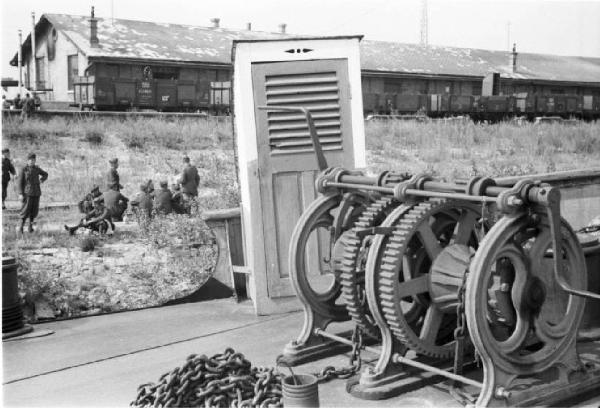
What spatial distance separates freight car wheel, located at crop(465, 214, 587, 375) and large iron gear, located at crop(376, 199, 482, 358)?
1.42 ft

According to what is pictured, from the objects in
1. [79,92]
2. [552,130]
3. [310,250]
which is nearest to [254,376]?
[310,250]

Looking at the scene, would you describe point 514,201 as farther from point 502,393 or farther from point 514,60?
point 514,60

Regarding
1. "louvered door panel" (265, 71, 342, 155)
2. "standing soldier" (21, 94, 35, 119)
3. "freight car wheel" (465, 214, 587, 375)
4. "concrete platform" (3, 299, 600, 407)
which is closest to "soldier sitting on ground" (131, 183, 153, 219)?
"concrete platform" (3, 299, 600, 407)

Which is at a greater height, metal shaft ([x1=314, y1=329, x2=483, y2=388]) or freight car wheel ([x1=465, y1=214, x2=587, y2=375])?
freight car wheel ([x1=465, y1=214, x2=587, y2=375])

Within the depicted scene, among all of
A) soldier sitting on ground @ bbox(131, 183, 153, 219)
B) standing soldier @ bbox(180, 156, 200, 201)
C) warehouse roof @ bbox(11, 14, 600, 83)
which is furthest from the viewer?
warehouse roof @ bbox(11, 14, 600, 83)

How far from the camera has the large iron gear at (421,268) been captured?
478 centimetres

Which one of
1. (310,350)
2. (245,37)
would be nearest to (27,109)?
(245,37)

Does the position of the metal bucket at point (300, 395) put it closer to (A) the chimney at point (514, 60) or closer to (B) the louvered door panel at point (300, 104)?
(B) the louvered door panel at point (300, 104)

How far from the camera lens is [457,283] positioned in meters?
4.85

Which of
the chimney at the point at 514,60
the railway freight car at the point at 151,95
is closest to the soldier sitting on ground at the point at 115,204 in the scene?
the railway freight car at the point at 151,95

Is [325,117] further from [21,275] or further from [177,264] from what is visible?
[177,264]

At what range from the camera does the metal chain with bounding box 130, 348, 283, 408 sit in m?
4.47

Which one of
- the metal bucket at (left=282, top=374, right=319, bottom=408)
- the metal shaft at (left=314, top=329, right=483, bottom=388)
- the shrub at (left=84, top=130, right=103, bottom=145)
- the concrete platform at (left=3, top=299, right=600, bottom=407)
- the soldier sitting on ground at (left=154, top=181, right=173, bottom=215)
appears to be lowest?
the concrete platform at (left=3, top=299, right=600, bottom=407)

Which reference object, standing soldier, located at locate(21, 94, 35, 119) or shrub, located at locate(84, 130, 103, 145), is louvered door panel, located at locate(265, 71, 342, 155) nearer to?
shrub, located at locate(84, 130, 103, 145)
